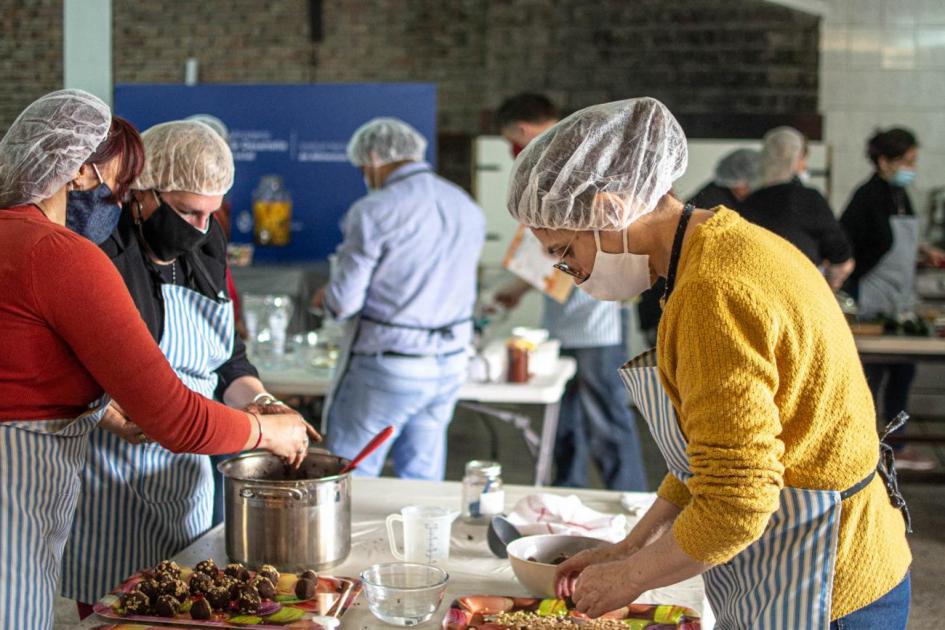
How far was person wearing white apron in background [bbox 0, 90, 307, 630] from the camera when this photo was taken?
5.33 ft

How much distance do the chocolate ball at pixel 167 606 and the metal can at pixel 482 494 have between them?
800 mm

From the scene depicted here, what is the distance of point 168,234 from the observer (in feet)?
7.48

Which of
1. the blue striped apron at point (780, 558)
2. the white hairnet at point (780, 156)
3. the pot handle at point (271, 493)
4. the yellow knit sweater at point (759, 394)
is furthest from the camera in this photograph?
the white hairnet at point (780, 156)

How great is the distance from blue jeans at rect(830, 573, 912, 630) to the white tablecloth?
0.36 metres

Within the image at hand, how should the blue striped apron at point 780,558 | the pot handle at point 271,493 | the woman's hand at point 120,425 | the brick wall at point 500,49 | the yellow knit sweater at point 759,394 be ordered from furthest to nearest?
the brick wall at point 500,49 → the woman's hand at point 120,425 → the pot handle at point 271,493 → the blue striped apron at point 780,558 → the yellow knit sweater at point 759,394

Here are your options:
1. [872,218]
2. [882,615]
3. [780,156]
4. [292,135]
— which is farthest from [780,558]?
[292,135]

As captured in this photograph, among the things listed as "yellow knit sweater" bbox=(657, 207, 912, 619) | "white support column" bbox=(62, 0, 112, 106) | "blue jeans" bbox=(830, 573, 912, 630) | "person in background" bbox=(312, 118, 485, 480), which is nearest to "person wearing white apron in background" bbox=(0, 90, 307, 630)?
"yellow knit sweater" bbox=(657, 207, 912, 619)

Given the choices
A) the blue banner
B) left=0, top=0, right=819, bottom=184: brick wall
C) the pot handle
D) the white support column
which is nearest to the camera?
the pot handle

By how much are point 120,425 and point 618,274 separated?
1.03 metres

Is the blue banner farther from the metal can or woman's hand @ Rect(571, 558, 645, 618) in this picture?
woman's hand @ Rect(571, 558, 645, 618)

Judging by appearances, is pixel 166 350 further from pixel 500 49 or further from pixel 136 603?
pixel 500 49

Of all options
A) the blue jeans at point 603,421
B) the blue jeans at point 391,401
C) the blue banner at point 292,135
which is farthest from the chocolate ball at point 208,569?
the blue banner at point 292,135

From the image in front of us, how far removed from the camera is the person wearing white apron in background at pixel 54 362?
1.62 m

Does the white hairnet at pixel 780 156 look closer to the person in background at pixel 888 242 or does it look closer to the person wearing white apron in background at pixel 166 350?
the person in background at pixel 888 242
